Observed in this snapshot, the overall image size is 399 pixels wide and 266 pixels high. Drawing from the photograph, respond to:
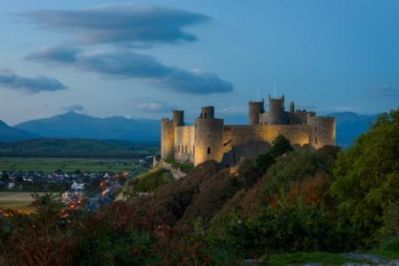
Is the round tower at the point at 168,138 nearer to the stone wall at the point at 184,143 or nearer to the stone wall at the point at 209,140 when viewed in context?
the stone wall at the point at 184,143

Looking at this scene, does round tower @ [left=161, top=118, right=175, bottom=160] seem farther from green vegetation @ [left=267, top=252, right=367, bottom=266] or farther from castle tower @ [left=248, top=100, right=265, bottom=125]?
green vegetation @ [left=267, top=252, right=367, bottom=266]

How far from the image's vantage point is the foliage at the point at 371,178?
24688 millimetres

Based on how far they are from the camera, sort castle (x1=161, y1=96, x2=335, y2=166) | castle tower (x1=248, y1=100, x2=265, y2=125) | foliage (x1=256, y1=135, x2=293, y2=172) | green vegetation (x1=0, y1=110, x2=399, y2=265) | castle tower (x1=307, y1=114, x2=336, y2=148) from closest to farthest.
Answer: green vegetation (x1=0, y1=110, x2=399, y2=265), foliage (x1=256, y1=135, x2=293, y2=172), castle tower (x1=307, y1=114, x2=336, y2=148), castle (x1=161, y1=96, x2=335, y2=166), castle tower (x1=248, y1=100, x2=265, y2=125)

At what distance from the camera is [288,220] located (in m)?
15.4

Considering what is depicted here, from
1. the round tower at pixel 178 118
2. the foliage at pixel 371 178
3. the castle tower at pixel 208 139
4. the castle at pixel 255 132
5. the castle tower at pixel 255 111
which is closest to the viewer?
the foliage at pixel 371 178

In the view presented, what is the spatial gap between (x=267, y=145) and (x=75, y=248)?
49.2 m

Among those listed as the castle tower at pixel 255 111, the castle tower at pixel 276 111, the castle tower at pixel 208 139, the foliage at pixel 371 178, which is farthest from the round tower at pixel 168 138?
the foliage at pixel 371 178

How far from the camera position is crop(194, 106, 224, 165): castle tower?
59438 millimetres

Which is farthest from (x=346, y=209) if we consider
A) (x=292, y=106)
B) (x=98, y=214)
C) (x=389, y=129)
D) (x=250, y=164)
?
(x=292, y=106)

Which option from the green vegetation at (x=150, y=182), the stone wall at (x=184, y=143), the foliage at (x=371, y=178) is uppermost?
the stone wall at (x=184, y=143)

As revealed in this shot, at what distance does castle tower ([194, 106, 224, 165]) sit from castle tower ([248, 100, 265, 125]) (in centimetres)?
409

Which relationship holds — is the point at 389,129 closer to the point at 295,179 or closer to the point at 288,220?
the point at 295,179

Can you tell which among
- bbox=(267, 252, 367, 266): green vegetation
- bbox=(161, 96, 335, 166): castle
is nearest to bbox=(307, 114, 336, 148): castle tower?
bbox=(161, 96, 335, 166): castle

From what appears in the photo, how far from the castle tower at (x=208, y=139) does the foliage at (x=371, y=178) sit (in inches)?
1211
